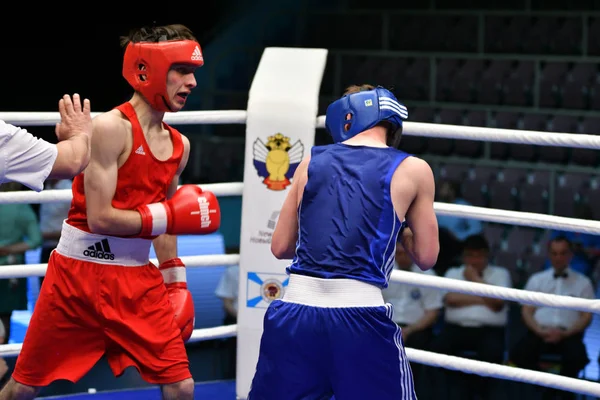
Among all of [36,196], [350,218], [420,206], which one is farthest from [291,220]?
[36,196]

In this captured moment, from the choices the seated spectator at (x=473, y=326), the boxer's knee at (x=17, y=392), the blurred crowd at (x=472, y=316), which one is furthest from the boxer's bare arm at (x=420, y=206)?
the seated spectator at (x=473, y=326)

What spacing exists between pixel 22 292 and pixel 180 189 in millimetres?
1961

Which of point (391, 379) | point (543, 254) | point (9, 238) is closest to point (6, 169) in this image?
point (391, 379)

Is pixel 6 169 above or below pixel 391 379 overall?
above

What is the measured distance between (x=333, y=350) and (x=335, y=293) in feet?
0.50

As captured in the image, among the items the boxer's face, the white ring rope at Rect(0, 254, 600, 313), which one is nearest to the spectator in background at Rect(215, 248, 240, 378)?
the white ring rope at Rect(0, 254, 600, 313)

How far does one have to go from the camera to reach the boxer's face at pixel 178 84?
290cm

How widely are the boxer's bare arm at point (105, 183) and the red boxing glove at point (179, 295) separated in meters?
0.30

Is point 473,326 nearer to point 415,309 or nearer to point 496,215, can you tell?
point 415,309

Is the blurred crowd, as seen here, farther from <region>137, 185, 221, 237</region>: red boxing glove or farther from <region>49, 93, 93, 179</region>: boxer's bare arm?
<region>49, 93, 93, 179</region>: boxer's bare arm

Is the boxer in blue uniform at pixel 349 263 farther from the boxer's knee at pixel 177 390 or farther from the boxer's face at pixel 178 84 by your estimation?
the boxer's face at pixel 178 84

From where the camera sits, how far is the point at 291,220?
2674mm

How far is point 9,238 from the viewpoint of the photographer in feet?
16.9

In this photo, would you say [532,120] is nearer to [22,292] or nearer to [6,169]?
[22,292]
